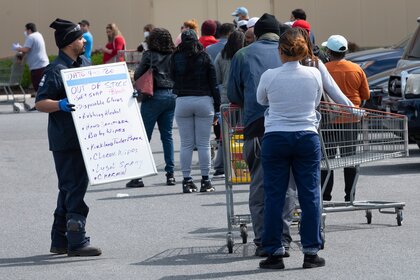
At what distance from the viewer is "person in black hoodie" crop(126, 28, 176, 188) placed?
14.0m

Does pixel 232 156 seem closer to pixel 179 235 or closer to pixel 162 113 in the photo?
pixel 179 235

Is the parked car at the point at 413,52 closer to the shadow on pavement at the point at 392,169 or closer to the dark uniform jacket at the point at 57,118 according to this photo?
the shadow on pavement at the point at 392,169

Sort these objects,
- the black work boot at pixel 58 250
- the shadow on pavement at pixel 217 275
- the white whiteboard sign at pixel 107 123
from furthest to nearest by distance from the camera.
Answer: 1. the black work boot at pixel 58 250
2. the white whiteboard sign at pixel 107 123
3. the shadow on pavement at pixel 217 275

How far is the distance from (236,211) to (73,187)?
2.79 m

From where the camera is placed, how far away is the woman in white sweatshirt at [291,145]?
890 cm

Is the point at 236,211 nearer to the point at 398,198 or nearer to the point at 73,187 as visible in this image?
the point at 398,198

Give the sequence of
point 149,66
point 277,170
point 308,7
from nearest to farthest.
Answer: point 277,170
point 149,66
point 308,7

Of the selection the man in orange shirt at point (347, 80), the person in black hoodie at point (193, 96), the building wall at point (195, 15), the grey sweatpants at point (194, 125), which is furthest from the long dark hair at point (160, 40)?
the building wall at point (195, 15)

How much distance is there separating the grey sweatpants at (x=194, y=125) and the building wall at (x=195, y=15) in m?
20.8

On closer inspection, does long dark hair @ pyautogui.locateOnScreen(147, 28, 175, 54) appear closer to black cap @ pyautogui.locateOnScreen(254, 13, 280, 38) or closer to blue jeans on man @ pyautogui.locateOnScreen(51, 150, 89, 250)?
black cap @ pyautogui.locateOnScreen(254, 13, 280, 38)

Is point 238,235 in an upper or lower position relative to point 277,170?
lower

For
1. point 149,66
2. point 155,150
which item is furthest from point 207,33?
point 149,66

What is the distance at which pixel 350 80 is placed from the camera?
11.9 meters

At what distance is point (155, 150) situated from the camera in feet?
60.4
